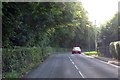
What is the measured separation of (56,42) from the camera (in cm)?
9950

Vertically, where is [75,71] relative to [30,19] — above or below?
below

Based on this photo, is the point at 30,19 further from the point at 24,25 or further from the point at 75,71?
the point at 75,71

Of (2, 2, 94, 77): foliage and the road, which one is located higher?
(2, 2, 94, 77): foliage

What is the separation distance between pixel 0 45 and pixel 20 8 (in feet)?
8.11

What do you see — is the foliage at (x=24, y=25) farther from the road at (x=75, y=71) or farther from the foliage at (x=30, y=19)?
the road at (x=75, y=71)

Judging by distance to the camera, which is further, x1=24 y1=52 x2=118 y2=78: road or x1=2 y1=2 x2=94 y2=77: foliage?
x1=24 y1=52 x2=118 y2=78: road

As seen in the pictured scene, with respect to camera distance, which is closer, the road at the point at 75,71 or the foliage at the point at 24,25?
the foliage at the point at 24,25

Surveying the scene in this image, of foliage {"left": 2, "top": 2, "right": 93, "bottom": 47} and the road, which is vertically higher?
foliage {"left": 2, "top": 2, "right": 93, "bottom": 47}

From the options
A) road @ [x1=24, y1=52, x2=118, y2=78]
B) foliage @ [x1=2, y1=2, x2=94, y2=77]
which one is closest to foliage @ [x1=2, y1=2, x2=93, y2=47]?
foliage @ [x1=2, y1=2, x2=94, y2=77]

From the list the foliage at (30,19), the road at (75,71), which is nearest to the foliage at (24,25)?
the foliage at (30,19)

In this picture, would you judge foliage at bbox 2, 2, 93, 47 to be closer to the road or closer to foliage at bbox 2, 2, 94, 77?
foliage at bbox 2, 2, 94, 77

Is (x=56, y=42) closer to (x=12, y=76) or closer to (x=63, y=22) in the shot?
(x=63, y=22)

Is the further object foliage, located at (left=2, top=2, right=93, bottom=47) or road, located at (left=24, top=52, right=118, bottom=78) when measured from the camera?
road, located at (left=24, top=52, right=118, bottom=78)

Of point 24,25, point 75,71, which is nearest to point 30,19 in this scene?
point 24,25
